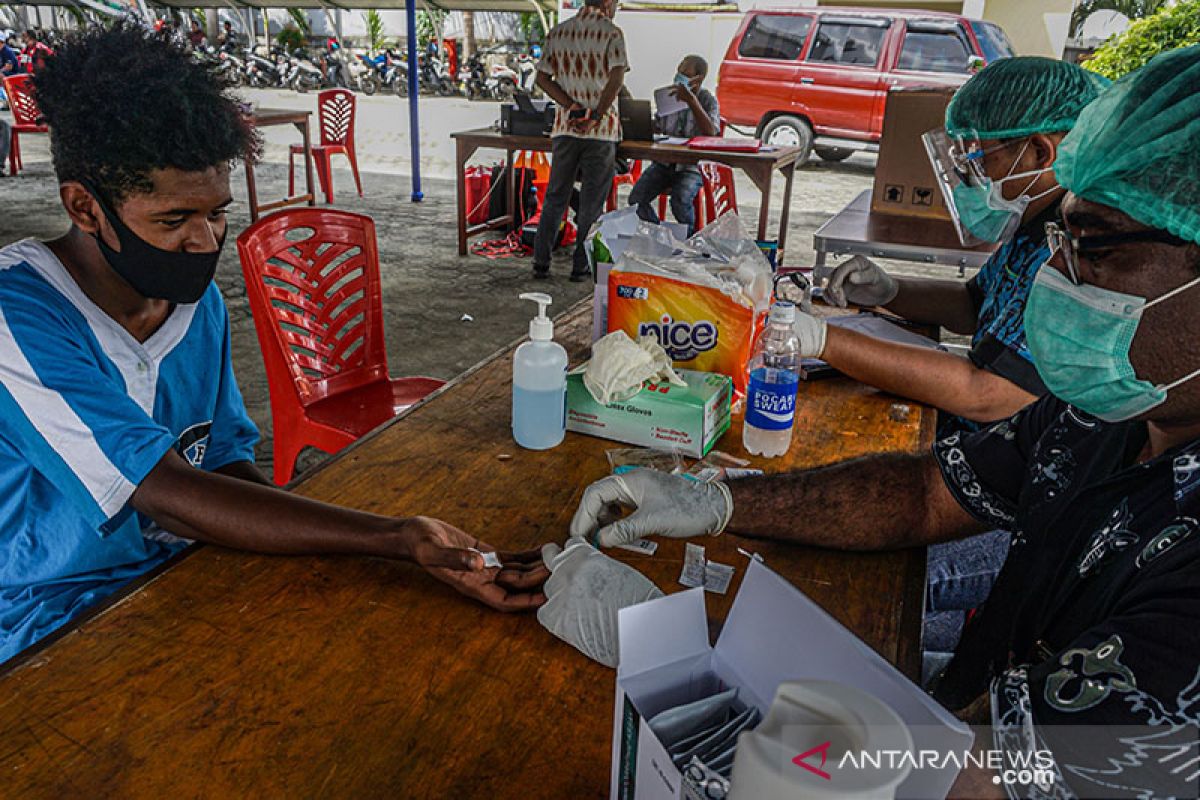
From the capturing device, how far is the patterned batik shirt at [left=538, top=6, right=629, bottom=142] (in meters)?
5.28

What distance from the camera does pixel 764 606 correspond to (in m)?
0.61

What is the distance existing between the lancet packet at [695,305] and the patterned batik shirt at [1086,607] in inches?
17.0

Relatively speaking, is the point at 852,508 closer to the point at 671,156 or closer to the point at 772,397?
the point at 772,397

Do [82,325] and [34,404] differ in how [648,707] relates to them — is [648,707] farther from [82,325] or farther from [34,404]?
[82,325]

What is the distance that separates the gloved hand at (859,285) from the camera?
2281 mm

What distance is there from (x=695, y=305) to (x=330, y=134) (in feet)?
23.5

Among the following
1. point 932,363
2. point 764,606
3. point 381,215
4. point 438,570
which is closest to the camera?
point 764,606

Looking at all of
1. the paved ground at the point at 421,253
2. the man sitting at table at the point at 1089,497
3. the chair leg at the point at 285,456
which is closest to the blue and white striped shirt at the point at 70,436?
the man sitting at table at the point at 1089,497

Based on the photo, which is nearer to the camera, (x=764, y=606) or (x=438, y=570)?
(x=764, y=606)

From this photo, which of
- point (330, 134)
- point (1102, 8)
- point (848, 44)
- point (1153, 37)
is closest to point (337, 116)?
point (330, 134)

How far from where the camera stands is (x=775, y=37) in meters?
9.66

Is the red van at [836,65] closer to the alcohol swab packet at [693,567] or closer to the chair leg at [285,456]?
the chair leg at [285,456]

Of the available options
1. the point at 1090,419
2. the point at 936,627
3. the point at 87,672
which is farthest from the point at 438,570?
the point at 936,627

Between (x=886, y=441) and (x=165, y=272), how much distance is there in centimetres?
132
